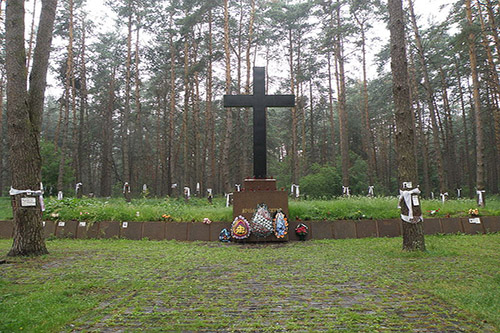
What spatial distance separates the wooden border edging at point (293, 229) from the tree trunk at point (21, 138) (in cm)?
254

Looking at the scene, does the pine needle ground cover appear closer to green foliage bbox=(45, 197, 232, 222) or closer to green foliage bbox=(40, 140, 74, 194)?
green foliage bbox=(45, 197, 232, 222)

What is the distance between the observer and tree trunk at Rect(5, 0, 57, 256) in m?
5.89

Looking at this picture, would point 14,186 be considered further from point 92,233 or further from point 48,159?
point 48,159

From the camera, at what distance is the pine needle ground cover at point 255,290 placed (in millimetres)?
2654

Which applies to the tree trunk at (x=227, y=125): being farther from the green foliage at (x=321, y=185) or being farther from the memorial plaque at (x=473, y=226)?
the memorial plaque at (x=473, y=226)

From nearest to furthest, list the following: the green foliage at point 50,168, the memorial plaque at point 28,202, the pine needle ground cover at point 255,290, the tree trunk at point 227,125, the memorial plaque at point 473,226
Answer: the pine needle ground cover at point 255,290
the memorial plaque at point 28,202
the memorial plaque at point 473,226
the tree trunk at point 227,125
the green foliage at point 50,168

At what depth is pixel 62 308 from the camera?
2.97 meters

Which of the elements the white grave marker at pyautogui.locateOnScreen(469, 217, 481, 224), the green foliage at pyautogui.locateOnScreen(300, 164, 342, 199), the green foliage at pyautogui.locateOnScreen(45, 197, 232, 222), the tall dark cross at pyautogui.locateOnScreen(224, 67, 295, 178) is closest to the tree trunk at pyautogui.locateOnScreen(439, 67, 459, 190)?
the green foliage at pyautogui.locateOnScreen(300, 164, 342, 199)

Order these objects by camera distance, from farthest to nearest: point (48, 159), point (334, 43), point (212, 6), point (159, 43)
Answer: point (159, 43) < point (48, 159) < point (334, 43) < point (212, 6)

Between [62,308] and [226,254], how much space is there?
11.6ft

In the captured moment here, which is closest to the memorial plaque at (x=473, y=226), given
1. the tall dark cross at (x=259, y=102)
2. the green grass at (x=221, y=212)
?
the green grass at (x=221, y=212)

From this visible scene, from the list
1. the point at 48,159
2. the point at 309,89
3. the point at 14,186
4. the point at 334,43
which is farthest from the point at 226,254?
the point at 309,89

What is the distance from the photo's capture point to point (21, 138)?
5969mm

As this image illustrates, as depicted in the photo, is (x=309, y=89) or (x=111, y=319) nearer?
(x=111, y=319)
